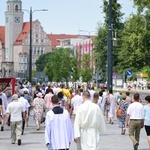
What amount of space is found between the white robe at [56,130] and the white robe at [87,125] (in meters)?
0.30

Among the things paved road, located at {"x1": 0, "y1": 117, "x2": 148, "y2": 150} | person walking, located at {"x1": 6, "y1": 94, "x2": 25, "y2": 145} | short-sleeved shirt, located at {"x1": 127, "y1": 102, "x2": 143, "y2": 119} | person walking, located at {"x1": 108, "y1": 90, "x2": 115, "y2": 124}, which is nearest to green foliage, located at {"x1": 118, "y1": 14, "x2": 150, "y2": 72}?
person walking, located at {"x1": 108, "y1": 90, "x2": 115, "y2": 124}

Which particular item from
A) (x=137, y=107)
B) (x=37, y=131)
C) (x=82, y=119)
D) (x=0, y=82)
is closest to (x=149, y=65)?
(x=0, y=82)

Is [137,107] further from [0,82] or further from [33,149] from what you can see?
[0,82]

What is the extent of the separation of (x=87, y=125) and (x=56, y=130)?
2.33 feet

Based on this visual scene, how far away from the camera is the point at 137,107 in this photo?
19281 mm

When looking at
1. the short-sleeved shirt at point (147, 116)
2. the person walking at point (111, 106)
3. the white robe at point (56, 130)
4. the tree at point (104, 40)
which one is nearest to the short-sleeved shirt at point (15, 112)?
the short-sleeved shirt at point (147, 116)

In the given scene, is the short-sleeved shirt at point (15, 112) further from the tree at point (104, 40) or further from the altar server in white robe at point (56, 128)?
the tree at point (104, 40)

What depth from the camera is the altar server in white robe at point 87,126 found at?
13031 millimetres

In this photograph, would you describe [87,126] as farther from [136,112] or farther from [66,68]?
[66,68]

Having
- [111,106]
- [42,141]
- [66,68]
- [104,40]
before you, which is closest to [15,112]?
[42,141]

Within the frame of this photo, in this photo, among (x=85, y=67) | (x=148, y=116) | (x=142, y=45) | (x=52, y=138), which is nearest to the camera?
(x=52, y=138)

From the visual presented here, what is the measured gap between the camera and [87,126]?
13117mm

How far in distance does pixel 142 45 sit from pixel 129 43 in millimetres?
2290

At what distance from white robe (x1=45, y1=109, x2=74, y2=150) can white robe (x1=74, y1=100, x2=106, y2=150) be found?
0.30 m
